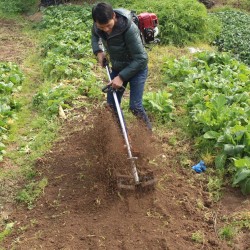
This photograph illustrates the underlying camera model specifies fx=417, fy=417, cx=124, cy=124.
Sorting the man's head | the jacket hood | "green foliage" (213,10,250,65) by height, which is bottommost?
"green foliage" (213,10,250,65)

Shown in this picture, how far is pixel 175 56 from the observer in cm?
945

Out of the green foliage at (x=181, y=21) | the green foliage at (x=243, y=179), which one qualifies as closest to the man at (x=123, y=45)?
the green foliage at (x=243, y=179)

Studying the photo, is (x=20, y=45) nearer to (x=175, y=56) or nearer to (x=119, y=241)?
(x=175, y=56)

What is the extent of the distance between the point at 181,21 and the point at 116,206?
7357 mm

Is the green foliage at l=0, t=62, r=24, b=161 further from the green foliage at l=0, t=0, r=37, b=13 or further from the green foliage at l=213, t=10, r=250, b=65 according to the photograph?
the green foliage at l=0, t=0, r=37, b=13

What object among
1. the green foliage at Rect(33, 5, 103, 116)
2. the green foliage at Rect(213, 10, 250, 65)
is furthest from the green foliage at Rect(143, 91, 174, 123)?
the green foliage at Rect(213, 10, 250, 65)

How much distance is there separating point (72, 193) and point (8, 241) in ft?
3.00

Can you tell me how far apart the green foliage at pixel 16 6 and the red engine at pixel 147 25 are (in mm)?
10606

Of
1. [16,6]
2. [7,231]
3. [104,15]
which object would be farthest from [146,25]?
[16,6]

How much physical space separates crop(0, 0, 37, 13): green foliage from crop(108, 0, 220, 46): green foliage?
16.7 feet

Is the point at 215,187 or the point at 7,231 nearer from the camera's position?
the point at 7,231

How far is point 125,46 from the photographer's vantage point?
458cm

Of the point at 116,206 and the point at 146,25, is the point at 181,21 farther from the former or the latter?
the point at 116,206

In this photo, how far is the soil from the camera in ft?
13.5
